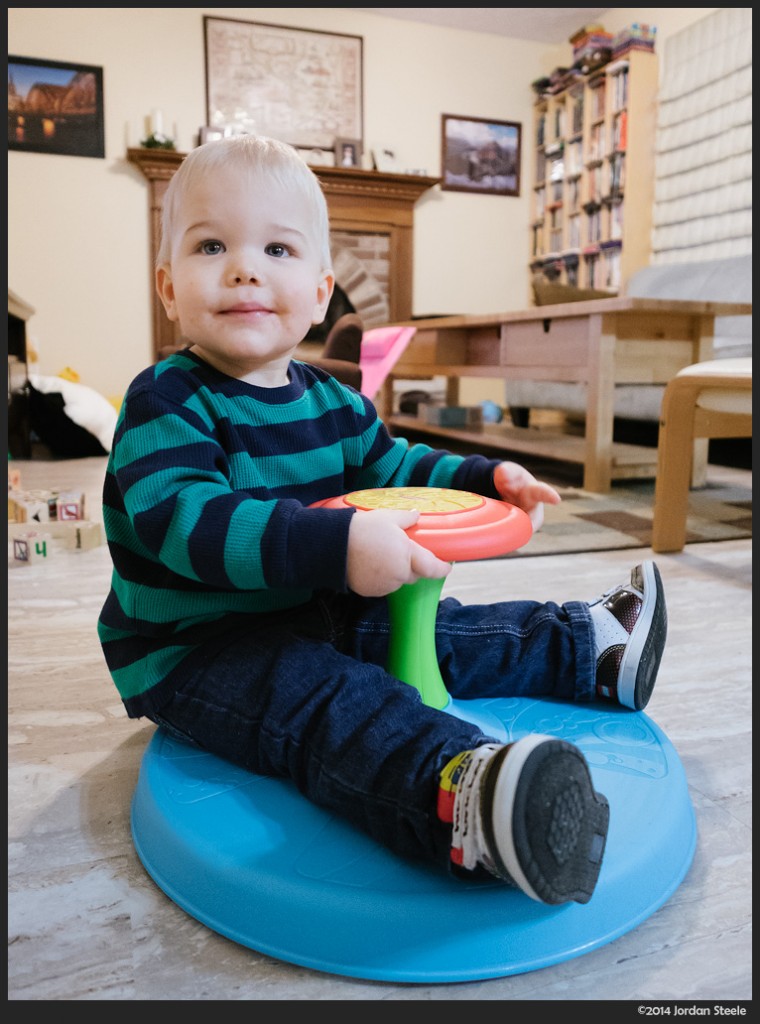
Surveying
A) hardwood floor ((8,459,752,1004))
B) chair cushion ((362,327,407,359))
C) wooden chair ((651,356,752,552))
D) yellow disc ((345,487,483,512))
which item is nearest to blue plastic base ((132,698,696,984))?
hardwood floor ((8,459,752,1004))

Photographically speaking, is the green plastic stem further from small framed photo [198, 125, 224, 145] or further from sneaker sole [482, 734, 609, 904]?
small framed photo [198, 125, 224, 145]

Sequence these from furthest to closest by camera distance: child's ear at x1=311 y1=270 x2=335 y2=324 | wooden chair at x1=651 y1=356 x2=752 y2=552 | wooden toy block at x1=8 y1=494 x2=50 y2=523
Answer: wooden toy block at x1=8 y1=494 x2=50 y2=523 → wooden chair at x1=651 y1=356 x2=752 y2=552 → child's ear at x1=311 y1=270 x2=335 y2=324

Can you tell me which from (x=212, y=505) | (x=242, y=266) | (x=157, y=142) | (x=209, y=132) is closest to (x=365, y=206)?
(x=209, y=132)

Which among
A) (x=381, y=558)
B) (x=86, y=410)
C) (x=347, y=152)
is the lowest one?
(x=381, y=558)

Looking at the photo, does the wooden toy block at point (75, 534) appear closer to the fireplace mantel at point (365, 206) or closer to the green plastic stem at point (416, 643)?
the green plastic stem at point (416, 643)

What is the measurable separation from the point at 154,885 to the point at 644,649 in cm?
52

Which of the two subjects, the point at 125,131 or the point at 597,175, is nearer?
the point at 125,131

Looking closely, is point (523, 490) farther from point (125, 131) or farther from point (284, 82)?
point (284, 82)

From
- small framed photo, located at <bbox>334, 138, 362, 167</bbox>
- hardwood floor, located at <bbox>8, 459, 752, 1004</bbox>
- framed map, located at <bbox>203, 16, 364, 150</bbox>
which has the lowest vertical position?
hardwood floor, located at <bbox>8, 459, 752, 1004</bbox>

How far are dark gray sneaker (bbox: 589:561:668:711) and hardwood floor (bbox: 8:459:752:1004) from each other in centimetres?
11

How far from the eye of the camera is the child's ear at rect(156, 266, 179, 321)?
2.61 feet

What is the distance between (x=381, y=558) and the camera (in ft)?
2.02

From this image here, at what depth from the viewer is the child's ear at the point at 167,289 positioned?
0.80m

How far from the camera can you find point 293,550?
24.7 inches
